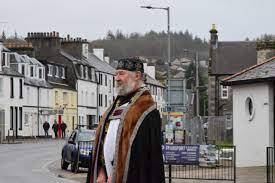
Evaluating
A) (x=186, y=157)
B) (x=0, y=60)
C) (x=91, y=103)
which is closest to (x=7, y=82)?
(x=0, y=60)

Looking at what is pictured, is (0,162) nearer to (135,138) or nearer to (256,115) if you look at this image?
(256,115)

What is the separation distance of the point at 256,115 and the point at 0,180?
31.1 ft

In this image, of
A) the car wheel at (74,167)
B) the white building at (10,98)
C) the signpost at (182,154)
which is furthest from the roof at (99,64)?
the signpost at (182,154)

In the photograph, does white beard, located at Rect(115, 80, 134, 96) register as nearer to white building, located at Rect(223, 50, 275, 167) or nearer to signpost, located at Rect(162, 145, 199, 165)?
signpost, located at Rect(162, 145, 199, 165)

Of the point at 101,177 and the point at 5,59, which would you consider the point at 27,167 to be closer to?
the point at 101,177

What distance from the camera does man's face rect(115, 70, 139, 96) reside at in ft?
24.7

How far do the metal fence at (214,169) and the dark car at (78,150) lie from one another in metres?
4.17

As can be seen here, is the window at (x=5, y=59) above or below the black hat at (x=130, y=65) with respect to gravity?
above

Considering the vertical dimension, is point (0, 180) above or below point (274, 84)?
below

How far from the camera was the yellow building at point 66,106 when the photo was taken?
79750 millimetres

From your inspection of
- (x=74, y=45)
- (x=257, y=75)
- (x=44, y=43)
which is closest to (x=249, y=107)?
(x=257, y=75)

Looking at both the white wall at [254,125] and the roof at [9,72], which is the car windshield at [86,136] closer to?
the white wall at [254,125]

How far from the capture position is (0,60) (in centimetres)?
6656

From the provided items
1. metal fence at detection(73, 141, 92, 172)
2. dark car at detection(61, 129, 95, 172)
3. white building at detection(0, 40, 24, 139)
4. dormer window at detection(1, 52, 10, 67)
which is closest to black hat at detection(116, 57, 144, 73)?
dark car at detection(61, 129, 95, 172)
